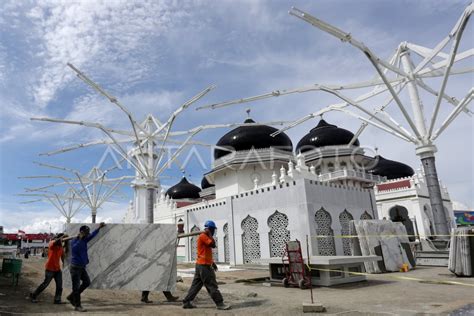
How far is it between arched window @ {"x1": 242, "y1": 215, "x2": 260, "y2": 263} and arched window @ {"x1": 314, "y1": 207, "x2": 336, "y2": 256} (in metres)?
3.69

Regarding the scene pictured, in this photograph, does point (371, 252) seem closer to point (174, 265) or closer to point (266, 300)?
point (266, 300)

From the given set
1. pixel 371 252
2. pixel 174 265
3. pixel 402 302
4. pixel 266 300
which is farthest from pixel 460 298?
pixel 371 252

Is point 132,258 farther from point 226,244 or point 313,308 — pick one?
point 226,244

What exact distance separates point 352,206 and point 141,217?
102 ft

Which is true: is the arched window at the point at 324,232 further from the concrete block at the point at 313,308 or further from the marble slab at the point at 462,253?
the concrete block at the point at 313,308

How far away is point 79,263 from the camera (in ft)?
20.5

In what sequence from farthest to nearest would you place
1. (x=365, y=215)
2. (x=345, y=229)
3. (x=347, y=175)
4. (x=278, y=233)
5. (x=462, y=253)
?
(x=347, y=175) < (x=365, y=215) < (x=345, y=229) < (x=278, y=233) < (x=462, y=253)

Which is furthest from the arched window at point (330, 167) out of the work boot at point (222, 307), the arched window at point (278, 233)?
the work boot at point (222, 307)

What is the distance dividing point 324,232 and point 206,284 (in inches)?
473

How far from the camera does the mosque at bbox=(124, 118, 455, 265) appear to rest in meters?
17.2

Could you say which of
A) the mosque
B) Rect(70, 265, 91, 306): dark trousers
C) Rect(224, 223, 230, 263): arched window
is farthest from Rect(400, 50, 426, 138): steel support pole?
Rect(70, 265, 91, 306): dark trousers

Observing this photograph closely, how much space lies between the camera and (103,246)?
22.9 feet

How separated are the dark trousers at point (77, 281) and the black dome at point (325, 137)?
27901mm

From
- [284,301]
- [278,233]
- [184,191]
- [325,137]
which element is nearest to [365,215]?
[278,233]
